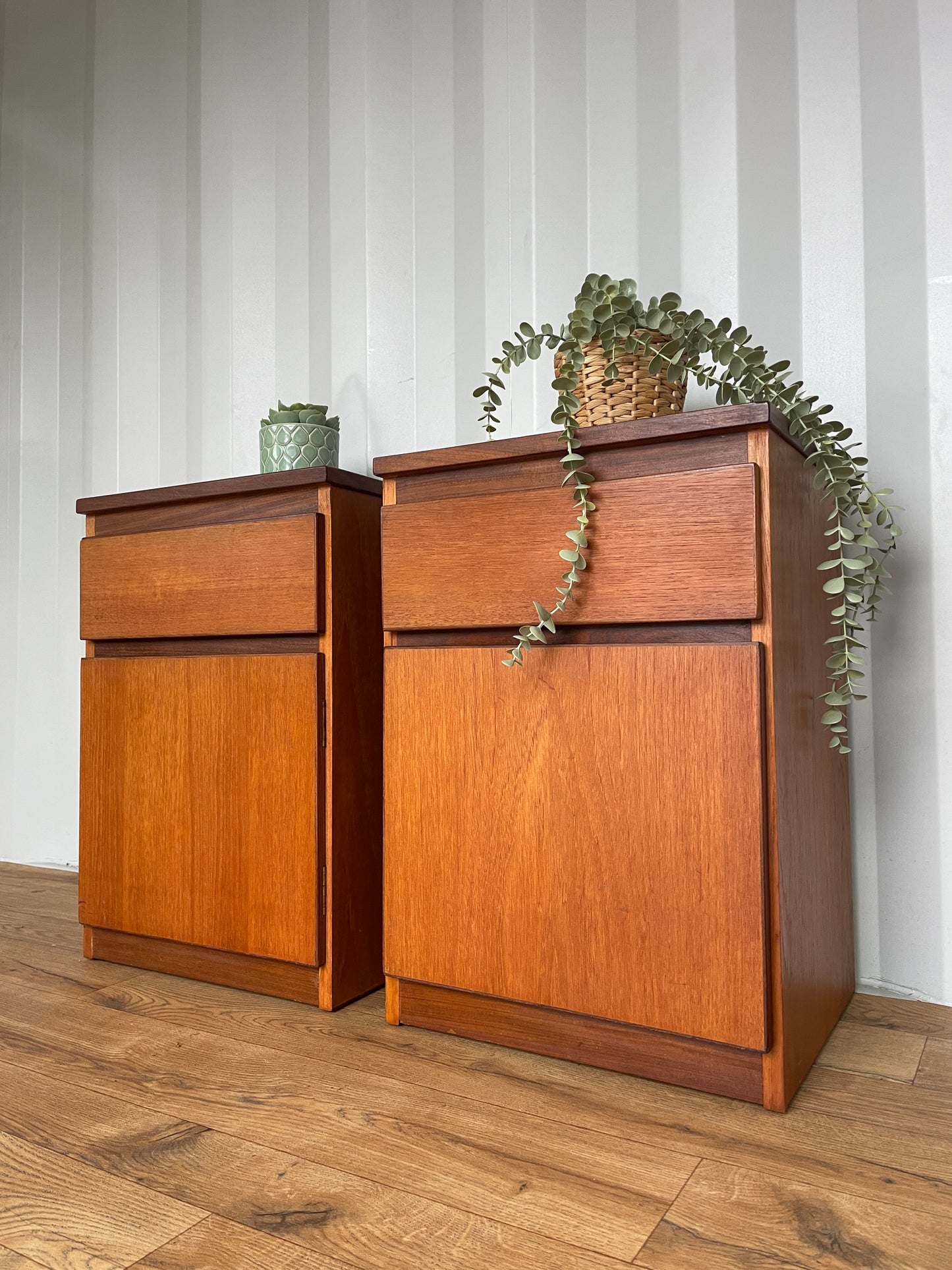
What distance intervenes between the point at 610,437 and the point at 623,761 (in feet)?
1.15

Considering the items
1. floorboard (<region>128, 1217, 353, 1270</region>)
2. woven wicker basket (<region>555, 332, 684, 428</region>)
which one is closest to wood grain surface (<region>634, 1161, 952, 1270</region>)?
floorboard (<region>128, 1217, 353, 1270</region>)

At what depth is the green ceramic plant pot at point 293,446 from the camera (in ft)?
4.80

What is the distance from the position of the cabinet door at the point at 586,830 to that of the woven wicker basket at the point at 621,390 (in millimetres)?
272

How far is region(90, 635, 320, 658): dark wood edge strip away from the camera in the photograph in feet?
4.22

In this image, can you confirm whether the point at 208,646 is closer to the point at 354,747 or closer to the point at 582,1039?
the point at 354,747

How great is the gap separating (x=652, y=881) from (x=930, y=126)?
1108 mm

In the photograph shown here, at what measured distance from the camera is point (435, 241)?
5.62 ft

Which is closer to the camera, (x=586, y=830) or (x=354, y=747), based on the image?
(x=586, y=830)

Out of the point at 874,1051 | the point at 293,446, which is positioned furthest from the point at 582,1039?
the point at 293,446

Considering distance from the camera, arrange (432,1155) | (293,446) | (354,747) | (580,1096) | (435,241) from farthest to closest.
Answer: (435,241), (293,446), (354,747), (580,1096), (432,1155)

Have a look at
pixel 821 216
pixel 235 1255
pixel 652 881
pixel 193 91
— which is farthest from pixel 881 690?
pixel 193 91

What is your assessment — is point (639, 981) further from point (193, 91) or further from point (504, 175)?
point (193, 91)

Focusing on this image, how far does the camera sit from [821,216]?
53.2 inches

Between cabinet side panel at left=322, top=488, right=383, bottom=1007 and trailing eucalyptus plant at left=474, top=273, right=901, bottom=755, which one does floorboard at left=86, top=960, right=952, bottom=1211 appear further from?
trailing eucalyptus plant at left=474, top=273, right=901, bottom=755
